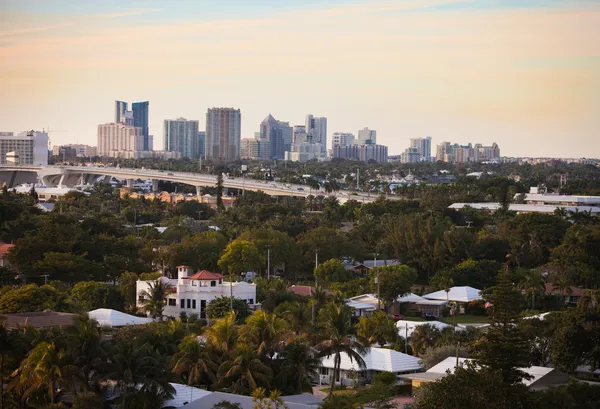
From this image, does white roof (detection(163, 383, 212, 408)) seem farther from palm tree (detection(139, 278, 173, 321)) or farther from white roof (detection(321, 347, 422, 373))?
palm tree (detection(139, 278, 173, 321))

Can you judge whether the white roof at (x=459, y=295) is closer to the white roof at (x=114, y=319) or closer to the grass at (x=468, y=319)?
the grass at (x=468, y=319)

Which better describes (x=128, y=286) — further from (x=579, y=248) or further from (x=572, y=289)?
(x=579, y=248)

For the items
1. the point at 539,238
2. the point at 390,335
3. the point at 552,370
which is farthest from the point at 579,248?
the point at 552,370

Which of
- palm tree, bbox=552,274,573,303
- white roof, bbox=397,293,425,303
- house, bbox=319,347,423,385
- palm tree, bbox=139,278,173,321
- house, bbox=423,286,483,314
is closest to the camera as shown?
house, bbox=319,347,423,385

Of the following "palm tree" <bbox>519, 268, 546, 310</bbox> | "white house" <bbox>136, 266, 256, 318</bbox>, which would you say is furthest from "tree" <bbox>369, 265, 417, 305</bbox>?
"white house" <bbox>136, 266, 256, 318</bbox>

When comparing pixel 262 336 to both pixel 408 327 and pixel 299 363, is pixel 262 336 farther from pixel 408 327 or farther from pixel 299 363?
pixel 408 327

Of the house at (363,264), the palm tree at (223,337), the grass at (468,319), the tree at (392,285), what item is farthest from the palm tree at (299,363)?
the house at (363,264)

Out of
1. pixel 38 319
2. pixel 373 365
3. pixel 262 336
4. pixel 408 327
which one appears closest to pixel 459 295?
pixel 408 327
